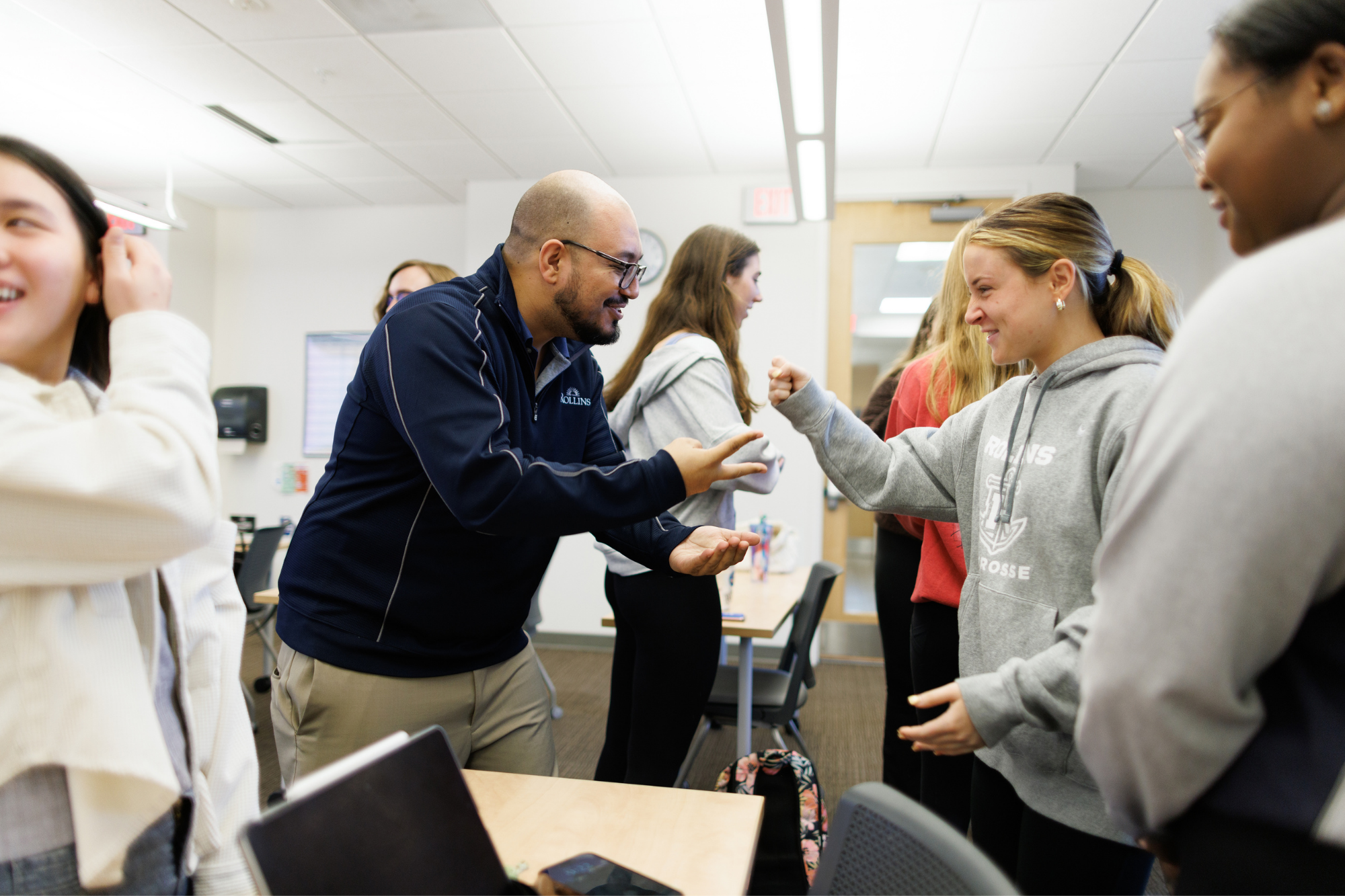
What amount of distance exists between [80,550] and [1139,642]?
890 mm

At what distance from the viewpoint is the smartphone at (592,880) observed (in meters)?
0.87

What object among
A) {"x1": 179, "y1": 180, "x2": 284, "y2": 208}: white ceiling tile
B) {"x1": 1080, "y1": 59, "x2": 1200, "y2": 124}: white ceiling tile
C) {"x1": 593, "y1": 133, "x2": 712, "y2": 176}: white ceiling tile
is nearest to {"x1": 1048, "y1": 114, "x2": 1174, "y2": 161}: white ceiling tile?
{"x1": 1080, "y1": 59, "x2": 1200, "y2": 124}: white ceiling tile

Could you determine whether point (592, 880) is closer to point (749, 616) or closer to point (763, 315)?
point (749, 616)

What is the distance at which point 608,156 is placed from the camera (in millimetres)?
4648

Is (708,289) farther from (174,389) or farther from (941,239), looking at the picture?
(941,239)

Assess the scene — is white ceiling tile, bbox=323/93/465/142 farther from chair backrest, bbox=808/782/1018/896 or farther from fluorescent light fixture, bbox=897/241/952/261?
chair backrest, bbox=808/782/1018/896

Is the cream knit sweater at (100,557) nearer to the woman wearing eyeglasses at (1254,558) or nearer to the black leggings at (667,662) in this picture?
the woman wearing eyeglasses at (1254,558)

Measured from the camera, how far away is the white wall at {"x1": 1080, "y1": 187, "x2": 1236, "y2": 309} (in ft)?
15.6

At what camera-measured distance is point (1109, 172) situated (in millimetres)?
4605

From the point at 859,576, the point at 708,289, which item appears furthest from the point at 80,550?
the point at 859,576

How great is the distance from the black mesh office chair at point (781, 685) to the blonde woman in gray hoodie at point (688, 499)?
2.14ft

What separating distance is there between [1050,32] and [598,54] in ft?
6.37

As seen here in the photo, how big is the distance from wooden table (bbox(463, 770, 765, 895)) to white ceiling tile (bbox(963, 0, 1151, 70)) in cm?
319

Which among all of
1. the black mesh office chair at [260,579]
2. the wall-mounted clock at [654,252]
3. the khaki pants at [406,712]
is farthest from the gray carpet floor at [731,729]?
the wall-mounted clock at [654,252]
